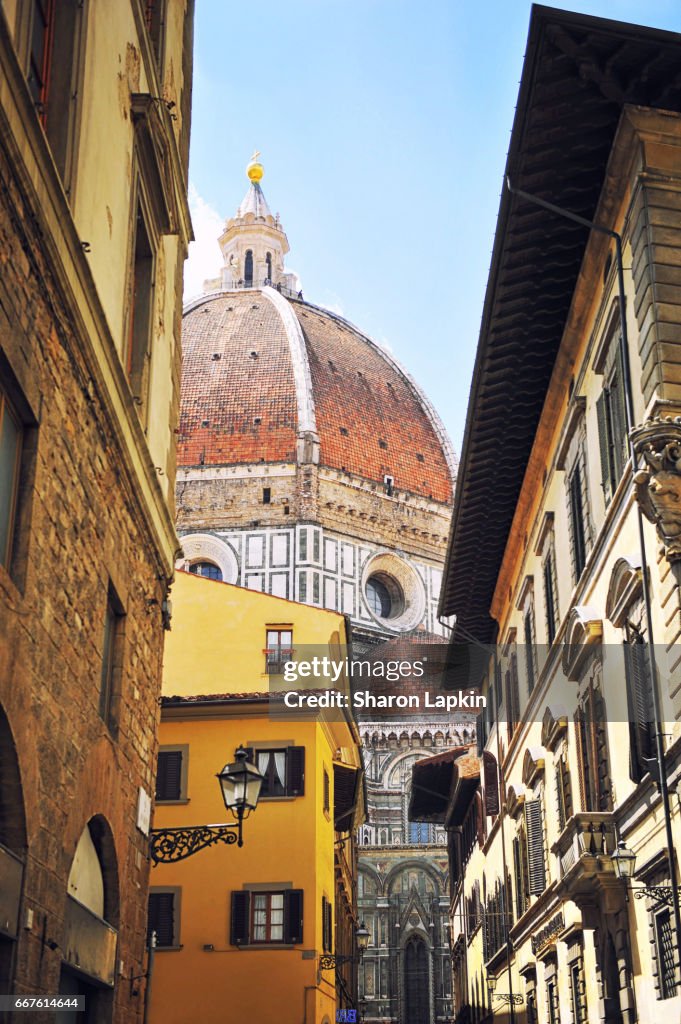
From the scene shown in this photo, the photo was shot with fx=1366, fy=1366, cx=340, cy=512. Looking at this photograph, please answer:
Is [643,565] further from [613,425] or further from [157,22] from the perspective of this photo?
[157,22]

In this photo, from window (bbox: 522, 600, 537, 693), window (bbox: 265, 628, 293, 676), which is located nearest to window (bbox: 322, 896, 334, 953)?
window (bbox: 265, 628, 293, 676)

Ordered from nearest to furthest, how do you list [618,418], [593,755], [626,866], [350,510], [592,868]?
[626,866] < [592,868] < [618,418] < [593,755] < [350,510]

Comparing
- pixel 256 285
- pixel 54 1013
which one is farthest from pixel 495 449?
pixel 256 285

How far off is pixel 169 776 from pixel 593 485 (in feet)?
32.1

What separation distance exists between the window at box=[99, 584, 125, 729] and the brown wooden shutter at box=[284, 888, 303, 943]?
10590mm

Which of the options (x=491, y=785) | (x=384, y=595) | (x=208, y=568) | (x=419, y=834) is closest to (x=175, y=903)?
(x=491, y=785)

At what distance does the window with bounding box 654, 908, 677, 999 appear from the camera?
1120 centimetres

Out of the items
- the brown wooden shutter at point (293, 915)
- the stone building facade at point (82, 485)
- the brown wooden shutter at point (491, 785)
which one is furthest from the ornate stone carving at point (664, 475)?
the brown wooden shutter at point (491, 785)

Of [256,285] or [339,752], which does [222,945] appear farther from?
[256,285]

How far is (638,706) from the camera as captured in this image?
12047 millimetres

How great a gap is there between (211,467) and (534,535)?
184 feet

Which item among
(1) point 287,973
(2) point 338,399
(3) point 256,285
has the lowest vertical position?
(1) point 287,973

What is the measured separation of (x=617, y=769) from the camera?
13055 mm

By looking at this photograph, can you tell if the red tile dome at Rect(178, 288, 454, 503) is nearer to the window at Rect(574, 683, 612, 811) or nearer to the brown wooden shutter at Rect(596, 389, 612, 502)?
the window at Rect(574, 683, 612, 811)
